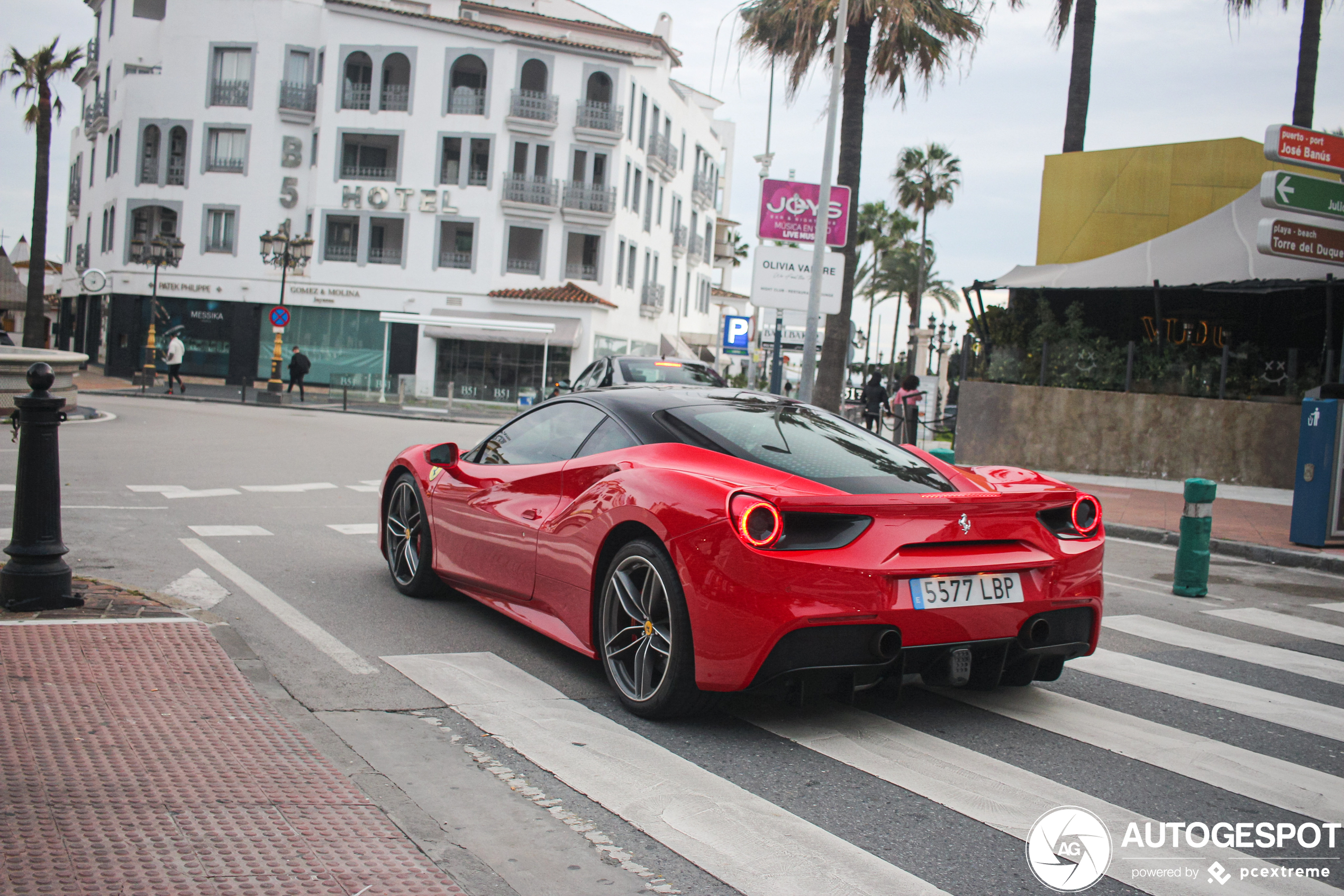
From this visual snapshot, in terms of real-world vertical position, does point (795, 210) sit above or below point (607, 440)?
above

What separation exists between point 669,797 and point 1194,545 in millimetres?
5673

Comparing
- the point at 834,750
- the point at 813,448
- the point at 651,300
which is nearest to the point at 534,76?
the point at 651,300

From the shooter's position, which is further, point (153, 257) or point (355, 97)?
point (355, 97)

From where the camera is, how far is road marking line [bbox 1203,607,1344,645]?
6.73 metres

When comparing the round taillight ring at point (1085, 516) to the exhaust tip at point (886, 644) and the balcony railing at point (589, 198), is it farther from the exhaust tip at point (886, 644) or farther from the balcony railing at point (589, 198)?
the balcony railing at point (589, 198)

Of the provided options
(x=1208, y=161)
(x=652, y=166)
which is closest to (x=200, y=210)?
(x=652, y=166)

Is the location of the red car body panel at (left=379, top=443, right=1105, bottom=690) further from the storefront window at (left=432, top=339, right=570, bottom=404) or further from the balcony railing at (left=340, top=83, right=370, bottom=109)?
the balcony railing at (left=340, top=83, right=370, bottom=109)

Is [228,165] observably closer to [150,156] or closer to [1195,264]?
[150,156]

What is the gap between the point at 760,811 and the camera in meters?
3.46

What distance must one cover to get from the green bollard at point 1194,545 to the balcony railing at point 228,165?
44.0m

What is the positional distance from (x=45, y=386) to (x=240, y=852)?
124 inches

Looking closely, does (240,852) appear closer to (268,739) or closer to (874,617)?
(268,739)

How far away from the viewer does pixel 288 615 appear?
5.89 m

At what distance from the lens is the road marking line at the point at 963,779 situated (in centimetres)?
318
